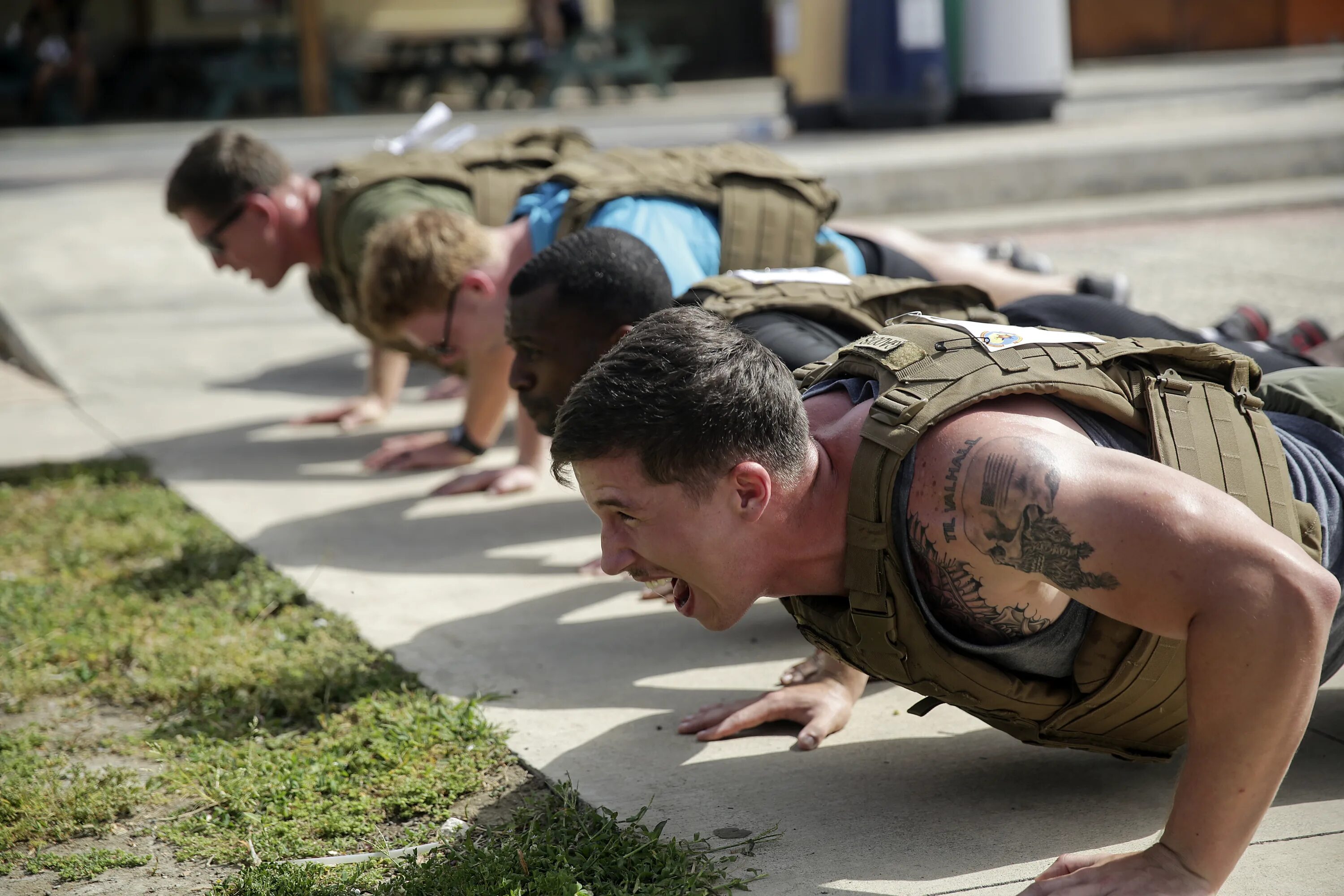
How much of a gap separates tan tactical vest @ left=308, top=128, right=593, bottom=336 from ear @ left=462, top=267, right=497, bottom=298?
65cm

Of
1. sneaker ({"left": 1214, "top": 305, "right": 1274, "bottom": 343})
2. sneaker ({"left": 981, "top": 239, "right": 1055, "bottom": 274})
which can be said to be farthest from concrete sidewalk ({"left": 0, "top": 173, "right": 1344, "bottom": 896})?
sneaker ({"left": 1214, "top": 305, "right": 1274, "bottom": 343})

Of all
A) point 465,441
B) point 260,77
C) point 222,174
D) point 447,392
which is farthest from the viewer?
point 260,77

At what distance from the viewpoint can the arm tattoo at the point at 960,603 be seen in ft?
5.93

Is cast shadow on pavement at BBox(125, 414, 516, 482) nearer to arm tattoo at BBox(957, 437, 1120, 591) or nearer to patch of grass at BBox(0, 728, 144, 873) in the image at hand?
patch of grass at BBox(0, 728, 144, 873)

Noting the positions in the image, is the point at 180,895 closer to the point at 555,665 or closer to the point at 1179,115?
the point at 555,665

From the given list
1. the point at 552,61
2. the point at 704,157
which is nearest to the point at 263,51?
the point at 552,61

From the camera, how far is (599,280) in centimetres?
300

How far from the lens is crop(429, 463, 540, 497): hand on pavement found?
14.1 feet

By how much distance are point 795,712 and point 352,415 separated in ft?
10.2

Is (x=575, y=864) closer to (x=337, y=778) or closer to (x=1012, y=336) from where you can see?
(x=337, y=778)

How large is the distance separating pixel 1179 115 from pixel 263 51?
11653 millimetres

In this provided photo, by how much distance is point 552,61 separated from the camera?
16766 mm

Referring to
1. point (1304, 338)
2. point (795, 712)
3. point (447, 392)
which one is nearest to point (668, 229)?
point (795, 712)

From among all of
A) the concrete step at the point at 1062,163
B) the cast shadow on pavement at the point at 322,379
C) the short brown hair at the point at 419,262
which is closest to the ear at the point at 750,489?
the short brown hair at the point at 419,262
